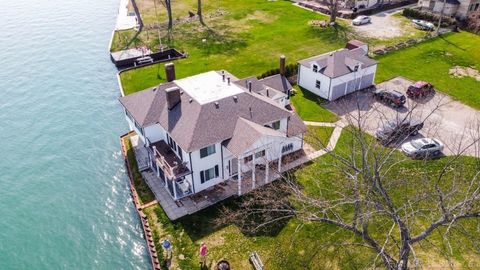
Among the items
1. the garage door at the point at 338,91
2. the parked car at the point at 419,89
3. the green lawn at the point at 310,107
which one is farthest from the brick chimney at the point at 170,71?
the parked car at the point at 419,89

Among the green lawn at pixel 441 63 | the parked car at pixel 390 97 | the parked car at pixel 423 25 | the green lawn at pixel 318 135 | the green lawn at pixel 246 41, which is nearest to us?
the green lawn at pixel 318 135

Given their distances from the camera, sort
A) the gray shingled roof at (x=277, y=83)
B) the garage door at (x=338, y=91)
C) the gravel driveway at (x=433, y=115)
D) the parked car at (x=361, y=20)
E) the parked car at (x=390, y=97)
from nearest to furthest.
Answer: the gravel driveway at (x=433, y=115), the gray shingled roof at (x=277, y=83), the parked car at (x=390, y=97), the garage door at (x=338, y=91), the parked car at (x=361, y=20)

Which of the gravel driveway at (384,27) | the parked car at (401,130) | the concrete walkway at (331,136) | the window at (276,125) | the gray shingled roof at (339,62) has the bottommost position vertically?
the concrete walkway at (331,136)

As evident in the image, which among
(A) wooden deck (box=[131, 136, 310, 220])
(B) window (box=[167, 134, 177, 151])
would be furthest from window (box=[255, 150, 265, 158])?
(B) window (box=[167, 134, 177, 151])

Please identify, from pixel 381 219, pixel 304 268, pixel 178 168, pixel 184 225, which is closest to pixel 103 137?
pixel 178 168

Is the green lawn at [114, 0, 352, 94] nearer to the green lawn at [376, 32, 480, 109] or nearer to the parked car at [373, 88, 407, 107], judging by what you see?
the green lawn at [376, 32, 480, 109]

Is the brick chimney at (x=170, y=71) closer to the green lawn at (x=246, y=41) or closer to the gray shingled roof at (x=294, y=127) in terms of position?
the green lawn at (x=246, y=41)

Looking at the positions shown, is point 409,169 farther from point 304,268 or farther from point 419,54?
point 419,54
